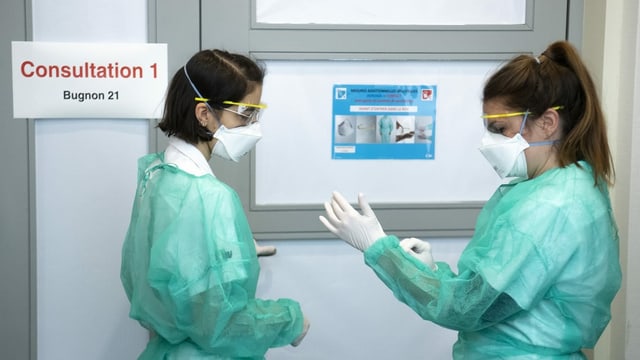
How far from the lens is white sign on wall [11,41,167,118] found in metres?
1.92

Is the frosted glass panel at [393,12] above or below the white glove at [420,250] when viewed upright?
above

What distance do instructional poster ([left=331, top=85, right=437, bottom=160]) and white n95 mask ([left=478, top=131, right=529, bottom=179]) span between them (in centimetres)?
59

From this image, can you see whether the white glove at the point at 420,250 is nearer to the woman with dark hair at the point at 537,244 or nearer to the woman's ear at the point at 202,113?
the woman with dark hair at the point at 537,244

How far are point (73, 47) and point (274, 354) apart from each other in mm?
1064

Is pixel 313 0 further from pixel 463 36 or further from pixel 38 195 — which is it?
pixel 38 195

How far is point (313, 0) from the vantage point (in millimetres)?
1997

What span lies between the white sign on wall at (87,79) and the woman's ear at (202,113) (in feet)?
1.60

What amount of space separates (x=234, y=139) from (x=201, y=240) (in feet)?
0.95

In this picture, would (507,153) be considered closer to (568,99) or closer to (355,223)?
(568,99)

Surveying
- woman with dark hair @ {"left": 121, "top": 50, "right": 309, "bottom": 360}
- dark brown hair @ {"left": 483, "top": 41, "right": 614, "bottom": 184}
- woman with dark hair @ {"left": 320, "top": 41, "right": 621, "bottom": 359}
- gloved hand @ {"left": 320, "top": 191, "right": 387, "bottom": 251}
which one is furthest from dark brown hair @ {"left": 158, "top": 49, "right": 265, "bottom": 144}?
dark brown hair @ {"left": 483, "top": 41, "right": 614, "bottom": 184}

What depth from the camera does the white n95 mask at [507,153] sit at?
4.68ft

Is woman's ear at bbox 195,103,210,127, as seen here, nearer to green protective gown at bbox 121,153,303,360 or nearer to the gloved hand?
green protective gown at bbox 121,153,303,360

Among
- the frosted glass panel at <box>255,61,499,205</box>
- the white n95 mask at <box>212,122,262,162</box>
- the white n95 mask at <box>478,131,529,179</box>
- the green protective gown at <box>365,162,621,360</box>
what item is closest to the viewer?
the green protective gown at <box>365,162,621,360</box>

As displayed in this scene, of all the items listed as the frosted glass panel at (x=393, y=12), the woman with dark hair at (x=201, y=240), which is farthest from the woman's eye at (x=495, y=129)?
the frosted glass panel at (x=393, y=12)
